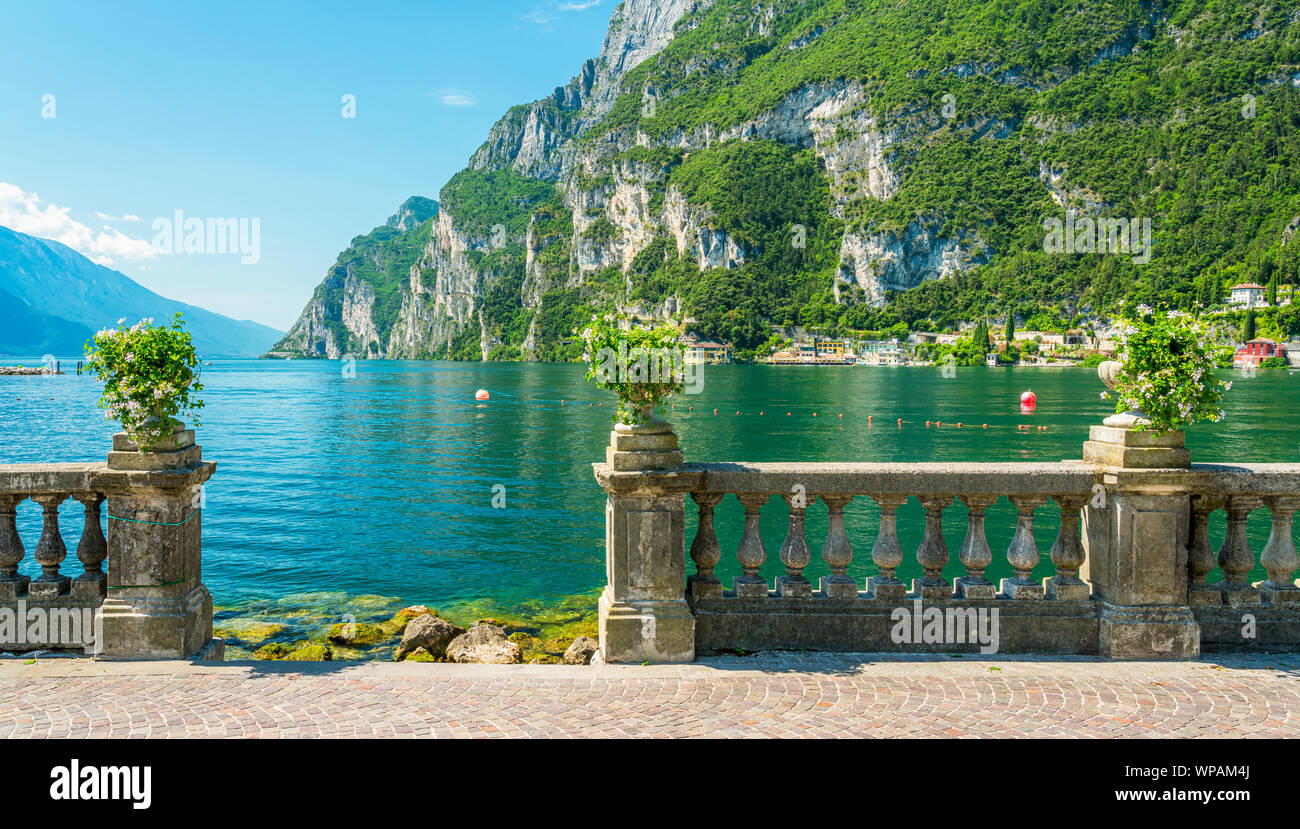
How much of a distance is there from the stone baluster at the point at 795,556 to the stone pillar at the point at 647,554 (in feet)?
2.70

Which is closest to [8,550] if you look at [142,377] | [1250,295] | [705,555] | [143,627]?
[143,627]

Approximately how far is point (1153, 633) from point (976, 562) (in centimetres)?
145

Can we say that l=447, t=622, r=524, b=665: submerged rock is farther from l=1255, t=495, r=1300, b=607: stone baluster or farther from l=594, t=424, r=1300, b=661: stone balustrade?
l=1255, t=495, r=1300, b=607: stone baluster

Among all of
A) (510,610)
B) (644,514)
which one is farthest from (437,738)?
(510,610)

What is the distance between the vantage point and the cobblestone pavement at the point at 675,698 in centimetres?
468

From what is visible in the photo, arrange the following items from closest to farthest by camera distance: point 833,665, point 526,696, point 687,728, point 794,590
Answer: point 687,728, point 526,696, point 833,665, point 794,590

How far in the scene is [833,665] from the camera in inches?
229

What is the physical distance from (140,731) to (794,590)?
4594 mm

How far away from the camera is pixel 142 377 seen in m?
5.82

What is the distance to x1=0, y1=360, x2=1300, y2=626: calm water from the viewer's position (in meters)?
20.8

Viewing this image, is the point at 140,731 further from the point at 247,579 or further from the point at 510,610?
the point at 247,579

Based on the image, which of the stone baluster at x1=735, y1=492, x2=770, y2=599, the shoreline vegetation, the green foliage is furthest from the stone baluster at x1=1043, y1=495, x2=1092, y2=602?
the shoreline vegetation

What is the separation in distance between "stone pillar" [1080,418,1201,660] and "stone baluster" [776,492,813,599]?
2416 millimetres

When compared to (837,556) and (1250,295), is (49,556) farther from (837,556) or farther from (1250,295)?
(1250,295)
